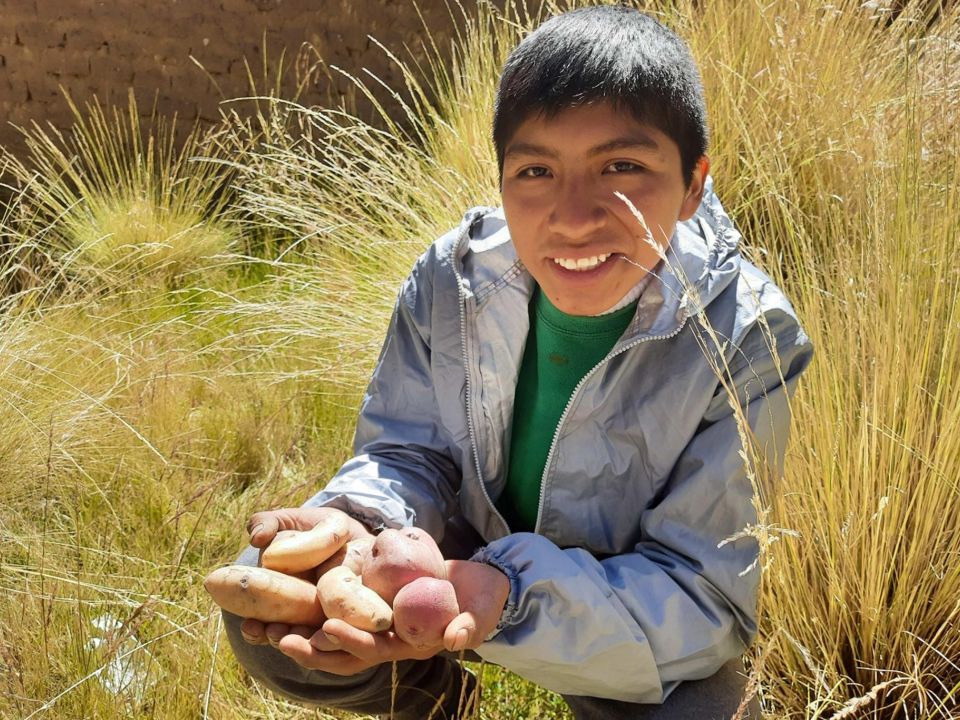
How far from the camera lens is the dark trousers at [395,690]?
1535 mm

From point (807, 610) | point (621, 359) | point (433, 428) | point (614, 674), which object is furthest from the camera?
point (807, 610)

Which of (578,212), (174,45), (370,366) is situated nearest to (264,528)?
(578,212)

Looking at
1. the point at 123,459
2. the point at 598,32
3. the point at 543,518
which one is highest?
the point at 598,32

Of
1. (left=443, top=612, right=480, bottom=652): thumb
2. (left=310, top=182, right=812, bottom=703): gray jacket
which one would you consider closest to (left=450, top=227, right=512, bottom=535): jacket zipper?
(left=310, top=182, right=812, bottom=703): gray jacket

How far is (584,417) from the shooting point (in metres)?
1.63

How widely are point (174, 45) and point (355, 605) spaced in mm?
4098

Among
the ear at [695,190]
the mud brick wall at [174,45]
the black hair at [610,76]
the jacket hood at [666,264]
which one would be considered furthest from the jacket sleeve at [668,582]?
the mud brick wall at [174,45]

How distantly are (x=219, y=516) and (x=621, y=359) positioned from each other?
144 cm

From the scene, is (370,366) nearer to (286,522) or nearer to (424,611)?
(286,522)

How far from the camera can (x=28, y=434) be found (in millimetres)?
2547

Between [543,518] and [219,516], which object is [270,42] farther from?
[543,518]

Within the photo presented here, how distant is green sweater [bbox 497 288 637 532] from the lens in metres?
1.66

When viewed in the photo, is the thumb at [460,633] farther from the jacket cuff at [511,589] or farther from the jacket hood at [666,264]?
the jacket hood at [666,264]

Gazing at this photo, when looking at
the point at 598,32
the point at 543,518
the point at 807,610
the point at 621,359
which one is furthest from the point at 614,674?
the point at 598,32
